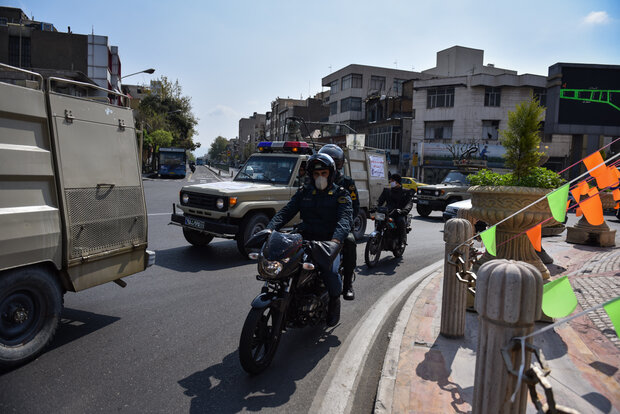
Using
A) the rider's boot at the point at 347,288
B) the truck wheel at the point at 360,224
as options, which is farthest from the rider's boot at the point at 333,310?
the truck wheel at the point at 360,224

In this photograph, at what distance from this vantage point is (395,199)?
8.48 meters

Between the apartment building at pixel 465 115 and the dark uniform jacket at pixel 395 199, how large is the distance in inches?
1312

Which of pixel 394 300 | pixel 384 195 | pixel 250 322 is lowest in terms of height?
pixel 394 300

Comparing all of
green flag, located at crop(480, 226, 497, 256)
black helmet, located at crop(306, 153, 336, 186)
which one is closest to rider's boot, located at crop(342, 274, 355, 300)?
black helmet, located at crop(306, 153, 336, 186)

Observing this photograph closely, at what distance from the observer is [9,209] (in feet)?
10.9

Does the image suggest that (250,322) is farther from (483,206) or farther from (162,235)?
(162,235)

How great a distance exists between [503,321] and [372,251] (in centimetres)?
615

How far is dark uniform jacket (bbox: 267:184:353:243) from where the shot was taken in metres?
4.36

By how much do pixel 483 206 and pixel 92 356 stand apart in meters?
4.66

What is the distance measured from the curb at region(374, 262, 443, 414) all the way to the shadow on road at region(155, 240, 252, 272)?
11.4 feet

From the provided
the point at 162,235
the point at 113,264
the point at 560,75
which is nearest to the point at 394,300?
the point at 113,264

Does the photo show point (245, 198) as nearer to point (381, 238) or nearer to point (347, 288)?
point (381, 238)

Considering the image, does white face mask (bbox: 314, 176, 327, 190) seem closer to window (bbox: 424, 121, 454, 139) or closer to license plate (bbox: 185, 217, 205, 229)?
license plate (bbox: 185, 217, 205, 229)

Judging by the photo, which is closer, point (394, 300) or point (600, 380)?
point (600, 380)
